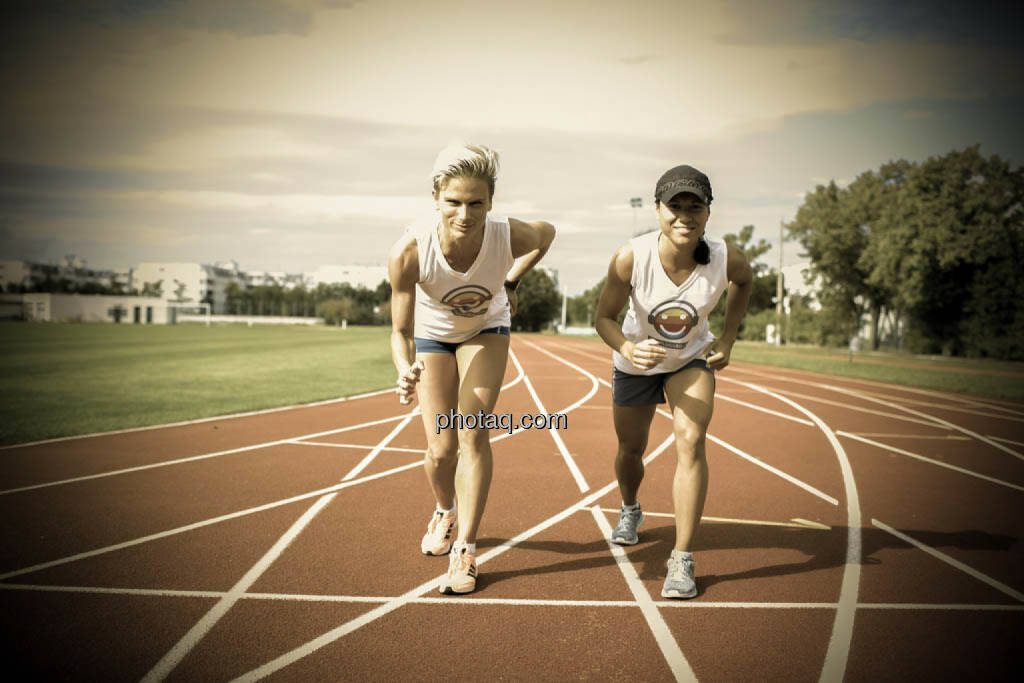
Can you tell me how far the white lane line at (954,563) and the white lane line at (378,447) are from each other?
4428 millimetres

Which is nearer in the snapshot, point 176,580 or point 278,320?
point 176,580

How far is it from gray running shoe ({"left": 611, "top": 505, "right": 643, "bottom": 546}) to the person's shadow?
0.22ft

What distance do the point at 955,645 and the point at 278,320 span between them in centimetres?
11932

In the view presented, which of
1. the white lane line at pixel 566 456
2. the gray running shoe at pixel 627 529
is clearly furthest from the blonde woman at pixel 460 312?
the white lane line at pixel 566 456

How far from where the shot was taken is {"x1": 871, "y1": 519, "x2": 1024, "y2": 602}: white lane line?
3.65 metres

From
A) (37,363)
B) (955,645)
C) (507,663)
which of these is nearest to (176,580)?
(507,663)

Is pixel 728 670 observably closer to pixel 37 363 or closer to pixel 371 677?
pixel 371 677

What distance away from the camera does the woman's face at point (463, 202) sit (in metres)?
3.34

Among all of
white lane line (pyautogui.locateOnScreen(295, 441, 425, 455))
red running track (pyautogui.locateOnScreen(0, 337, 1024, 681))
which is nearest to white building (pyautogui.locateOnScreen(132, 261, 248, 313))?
white lane line (pyautogui.locateOnScreen(295, 441, 425, 455))

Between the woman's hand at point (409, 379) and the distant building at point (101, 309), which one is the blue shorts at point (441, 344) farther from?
the distant building at point (101, 309)

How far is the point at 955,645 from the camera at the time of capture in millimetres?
→ 3010

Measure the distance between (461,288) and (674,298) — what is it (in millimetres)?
1215

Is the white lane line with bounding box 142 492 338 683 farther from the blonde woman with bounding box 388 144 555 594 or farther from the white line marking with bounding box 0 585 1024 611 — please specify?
the blonde woman with bounding box 388 144 555 594

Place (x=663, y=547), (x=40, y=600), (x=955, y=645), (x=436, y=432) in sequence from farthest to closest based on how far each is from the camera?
(x=663, y=547), (x=436, y=432), (x=40, y=600), (x=955, y=645)
